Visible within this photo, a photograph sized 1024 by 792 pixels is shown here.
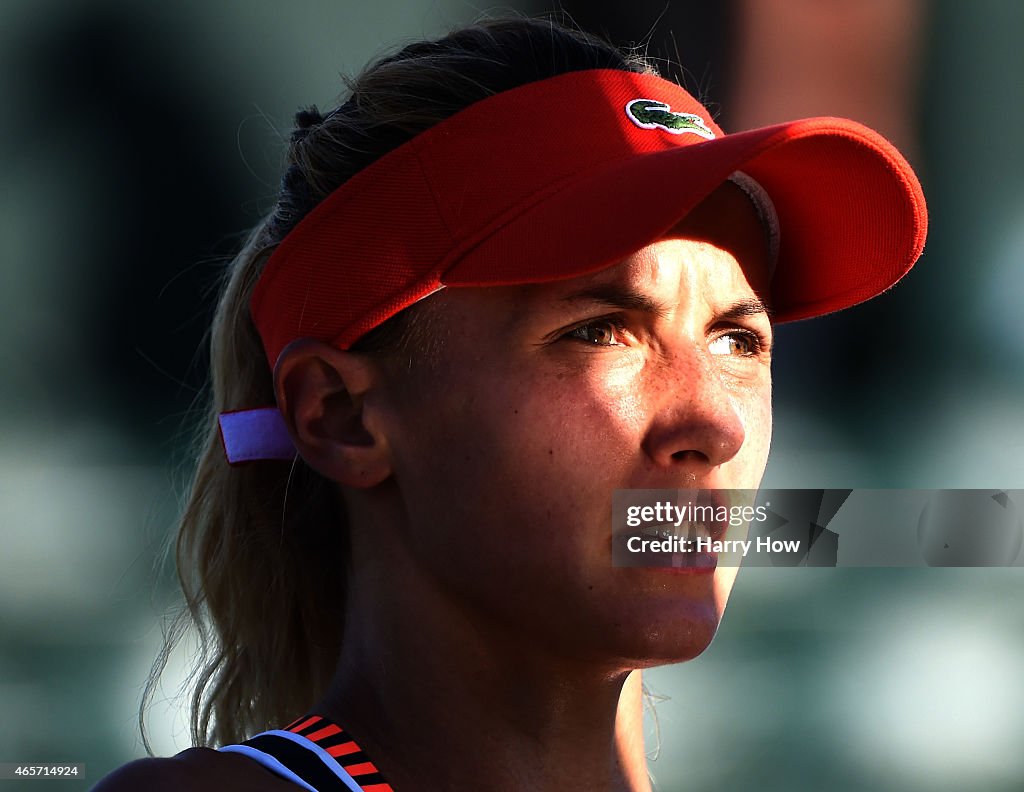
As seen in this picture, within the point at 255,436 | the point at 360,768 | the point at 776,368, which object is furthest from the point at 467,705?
the point at 776,368

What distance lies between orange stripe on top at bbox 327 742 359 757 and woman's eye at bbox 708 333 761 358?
0.66 meters

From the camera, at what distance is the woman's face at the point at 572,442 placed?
1529 mm

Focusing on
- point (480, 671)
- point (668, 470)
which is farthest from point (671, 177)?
point (480, 671)

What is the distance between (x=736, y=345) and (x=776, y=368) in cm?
212

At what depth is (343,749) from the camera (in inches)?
63.6

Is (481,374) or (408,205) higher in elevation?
(408,205)

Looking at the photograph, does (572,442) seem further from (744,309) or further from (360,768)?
(360,768)

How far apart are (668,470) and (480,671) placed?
1.14 ft

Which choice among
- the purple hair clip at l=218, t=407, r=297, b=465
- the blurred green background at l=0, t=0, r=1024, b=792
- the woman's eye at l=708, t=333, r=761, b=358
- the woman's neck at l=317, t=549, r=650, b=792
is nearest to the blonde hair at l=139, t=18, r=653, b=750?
the purple hair clip at l=218, t=407, r=297, b=465

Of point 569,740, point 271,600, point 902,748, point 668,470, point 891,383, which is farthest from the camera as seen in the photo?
point 891,383

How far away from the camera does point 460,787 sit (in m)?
1.63

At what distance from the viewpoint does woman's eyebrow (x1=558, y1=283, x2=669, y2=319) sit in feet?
5.14

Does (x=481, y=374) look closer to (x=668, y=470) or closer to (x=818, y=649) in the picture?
(x=668, y=470)

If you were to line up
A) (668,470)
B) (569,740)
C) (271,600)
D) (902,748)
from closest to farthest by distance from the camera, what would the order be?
(668,470), (569,740), (271,600), (902,748)
